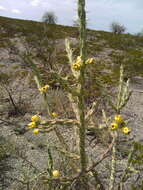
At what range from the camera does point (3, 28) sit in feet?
58.3

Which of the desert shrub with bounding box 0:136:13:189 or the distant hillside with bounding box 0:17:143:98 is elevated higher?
the distant hillside with bounding box 0:17:143:98

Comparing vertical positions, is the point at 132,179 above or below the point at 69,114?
below

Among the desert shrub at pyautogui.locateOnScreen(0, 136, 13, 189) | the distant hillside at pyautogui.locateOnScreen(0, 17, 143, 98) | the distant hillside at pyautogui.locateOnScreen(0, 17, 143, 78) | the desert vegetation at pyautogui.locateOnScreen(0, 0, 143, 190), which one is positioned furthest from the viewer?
the distant hillside at pyautogui.locateOnScreen(0, 17, 143, 78)

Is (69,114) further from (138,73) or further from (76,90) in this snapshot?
(138,73)

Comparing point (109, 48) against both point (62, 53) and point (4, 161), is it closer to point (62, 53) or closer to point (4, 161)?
point (62, 53)

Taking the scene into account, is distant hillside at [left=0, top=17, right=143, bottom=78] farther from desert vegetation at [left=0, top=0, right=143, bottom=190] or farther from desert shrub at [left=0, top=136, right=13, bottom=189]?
desert shrub at [left=0, top=136, right=13, bottom=189]

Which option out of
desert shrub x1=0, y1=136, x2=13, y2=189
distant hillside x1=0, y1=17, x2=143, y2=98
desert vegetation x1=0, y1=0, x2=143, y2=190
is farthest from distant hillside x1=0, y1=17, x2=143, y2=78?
desert shrub x1=0, y1=136, x2=13, y2=189

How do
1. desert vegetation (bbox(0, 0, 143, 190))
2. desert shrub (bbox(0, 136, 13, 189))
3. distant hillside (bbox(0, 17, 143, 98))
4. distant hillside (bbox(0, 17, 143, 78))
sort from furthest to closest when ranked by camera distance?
distant hillside (bbox(0, 17, 143, 78)), distant hillside (bbox(0, 17, 143, 98)), desert shrub (bbox(0, 136, 13, 189)), desert vegetation (bbox(0, 0, 143, 190))

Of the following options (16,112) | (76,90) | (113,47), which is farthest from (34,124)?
(113,47)

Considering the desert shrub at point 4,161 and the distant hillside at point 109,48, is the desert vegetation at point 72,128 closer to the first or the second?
the desert shrub at point 4,161

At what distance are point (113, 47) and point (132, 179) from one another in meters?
13.4

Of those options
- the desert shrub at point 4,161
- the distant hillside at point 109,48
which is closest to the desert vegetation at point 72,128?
the desert shrub at point 4,161

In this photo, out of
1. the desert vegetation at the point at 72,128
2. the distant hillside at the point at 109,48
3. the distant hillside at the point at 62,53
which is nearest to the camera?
the desert vegetation at the point at 72,128

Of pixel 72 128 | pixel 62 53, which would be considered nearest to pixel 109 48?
pixel 62 53
